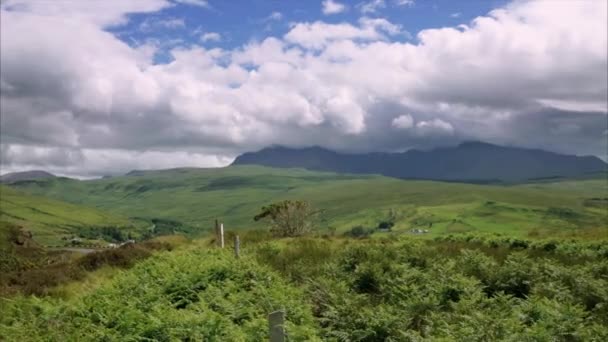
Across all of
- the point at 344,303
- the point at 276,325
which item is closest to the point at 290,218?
the point at 344,303

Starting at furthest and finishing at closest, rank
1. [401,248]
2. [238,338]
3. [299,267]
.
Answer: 1. [401,248]
2. [299,267]
3. [238,338]

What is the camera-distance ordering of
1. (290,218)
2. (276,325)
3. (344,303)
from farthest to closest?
(290,218) → (344,303) → (276,325)

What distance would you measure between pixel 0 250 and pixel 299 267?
22056mm

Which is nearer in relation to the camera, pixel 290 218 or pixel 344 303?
pixel 344 303

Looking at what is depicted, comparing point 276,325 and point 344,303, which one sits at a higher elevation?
point 276,325

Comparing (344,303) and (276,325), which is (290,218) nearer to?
(344,303)

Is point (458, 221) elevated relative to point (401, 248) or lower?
lower

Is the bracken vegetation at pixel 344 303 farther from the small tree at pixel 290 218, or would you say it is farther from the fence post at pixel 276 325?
the small tree at pixel 290 218

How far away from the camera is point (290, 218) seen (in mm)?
40281

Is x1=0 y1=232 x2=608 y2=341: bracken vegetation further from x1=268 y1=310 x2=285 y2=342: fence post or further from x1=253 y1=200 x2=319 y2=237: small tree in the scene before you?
x1=253 y1=200 x2=319 y2=237: small tree

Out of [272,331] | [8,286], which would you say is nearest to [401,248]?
[8,286]

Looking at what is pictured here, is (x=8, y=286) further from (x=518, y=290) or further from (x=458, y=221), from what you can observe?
(x=458, y=221)

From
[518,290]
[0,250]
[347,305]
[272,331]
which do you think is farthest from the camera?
[0,250]

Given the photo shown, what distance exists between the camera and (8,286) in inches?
895
